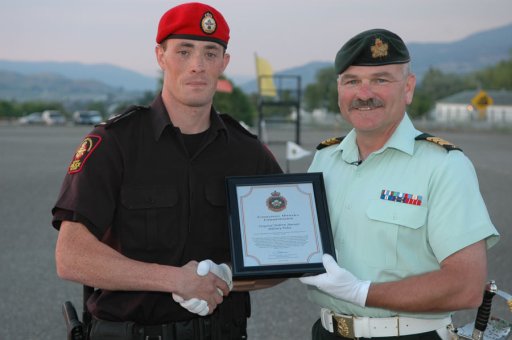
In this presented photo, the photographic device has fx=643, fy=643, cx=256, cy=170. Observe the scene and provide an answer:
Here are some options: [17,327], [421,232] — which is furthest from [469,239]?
[17,327]

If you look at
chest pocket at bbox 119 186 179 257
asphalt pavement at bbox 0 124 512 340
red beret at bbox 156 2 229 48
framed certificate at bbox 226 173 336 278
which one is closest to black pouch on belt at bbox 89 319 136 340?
chest pocket at bbox 119 186 179 257

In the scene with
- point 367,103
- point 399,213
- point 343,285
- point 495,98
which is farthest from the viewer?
point 495,98

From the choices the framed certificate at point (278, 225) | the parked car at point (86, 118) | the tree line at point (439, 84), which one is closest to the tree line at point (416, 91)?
the tree line at point (439, 84)

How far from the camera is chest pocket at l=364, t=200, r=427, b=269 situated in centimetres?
258

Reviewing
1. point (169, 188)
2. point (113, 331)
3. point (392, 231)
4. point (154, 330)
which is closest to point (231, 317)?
point (154, 330)

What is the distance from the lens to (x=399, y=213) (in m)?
2.60

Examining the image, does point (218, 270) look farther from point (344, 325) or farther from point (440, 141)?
point (440, 141)

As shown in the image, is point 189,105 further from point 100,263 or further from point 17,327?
point 17,327

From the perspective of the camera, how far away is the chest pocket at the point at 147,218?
2850 mm

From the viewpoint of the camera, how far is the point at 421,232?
2.59m

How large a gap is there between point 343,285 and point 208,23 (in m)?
1.32

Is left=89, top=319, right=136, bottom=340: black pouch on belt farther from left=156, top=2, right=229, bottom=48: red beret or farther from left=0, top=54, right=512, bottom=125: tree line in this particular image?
left=0, top=54, right=512, bottom=125: tree line

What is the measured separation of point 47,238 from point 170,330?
6245 millimetres

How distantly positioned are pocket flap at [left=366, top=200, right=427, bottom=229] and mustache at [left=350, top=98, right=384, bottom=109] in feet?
1.33
